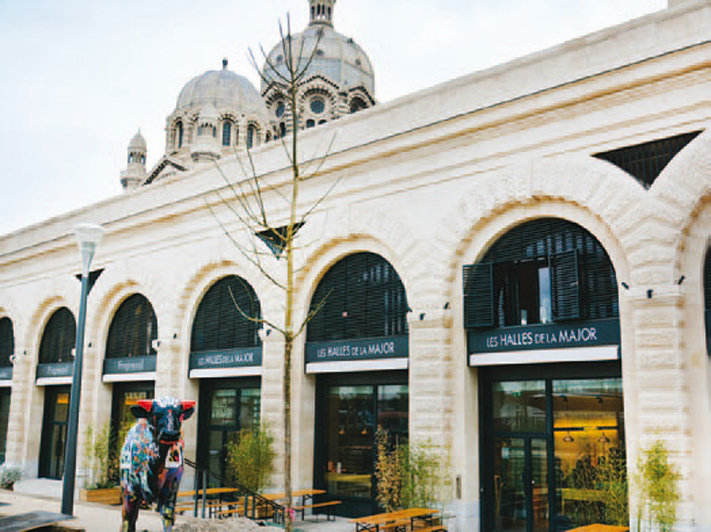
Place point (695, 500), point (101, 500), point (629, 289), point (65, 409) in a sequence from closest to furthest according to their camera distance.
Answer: point (695, 500) < point (629, 289) < point (101, 500) < point (65, 409)

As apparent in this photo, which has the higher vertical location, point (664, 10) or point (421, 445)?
point (664, 10)

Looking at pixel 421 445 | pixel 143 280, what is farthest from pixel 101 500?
pixel 421 445

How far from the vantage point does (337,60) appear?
258ft

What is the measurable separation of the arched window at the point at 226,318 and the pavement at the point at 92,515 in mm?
4974

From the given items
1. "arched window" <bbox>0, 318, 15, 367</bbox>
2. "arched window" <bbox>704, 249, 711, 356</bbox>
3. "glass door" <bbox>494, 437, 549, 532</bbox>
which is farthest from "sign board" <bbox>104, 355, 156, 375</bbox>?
"arched window" <bbox>704, 249, 711, 356</bbox>

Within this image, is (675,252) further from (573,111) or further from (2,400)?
(2,400)

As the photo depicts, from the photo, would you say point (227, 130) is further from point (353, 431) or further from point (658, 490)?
point (658, 490)

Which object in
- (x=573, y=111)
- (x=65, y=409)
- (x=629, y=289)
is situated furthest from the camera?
(x=65, y=409)

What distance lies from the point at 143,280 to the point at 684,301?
52.3 feet

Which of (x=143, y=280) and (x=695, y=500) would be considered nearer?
(x=695, y=500)

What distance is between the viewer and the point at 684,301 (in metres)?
12.1

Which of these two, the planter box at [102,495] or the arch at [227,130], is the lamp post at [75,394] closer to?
the planter box at [102,495]

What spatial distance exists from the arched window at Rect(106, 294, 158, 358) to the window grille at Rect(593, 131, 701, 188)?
48.9 feet

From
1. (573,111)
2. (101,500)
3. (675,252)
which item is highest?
(573,111)
